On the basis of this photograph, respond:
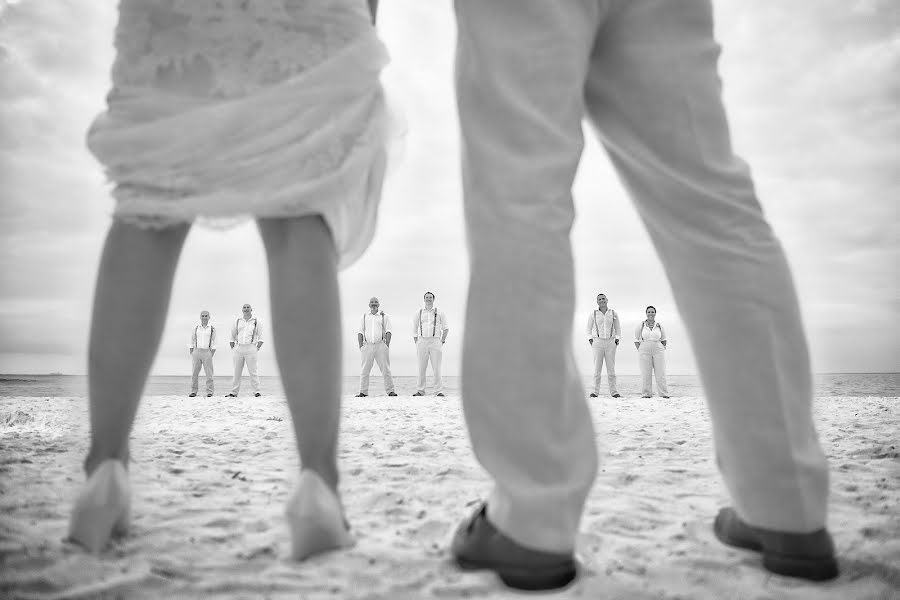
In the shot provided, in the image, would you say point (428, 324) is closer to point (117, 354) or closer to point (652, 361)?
point (652, 361)

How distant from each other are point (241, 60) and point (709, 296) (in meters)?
1.14

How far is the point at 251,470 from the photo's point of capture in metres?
2.32

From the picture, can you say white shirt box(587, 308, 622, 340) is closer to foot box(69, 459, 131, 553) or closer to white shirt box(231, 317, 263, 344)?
white shirt box(231, 317, 263, 344)

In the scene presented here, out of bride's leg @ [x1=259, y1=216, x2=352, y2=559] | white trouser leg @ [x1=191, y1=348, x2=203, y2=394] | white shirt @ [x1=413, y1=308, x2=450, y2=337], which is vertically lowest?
white trouser leg @ [x1=191, y1=348, x2=203, y2=394]

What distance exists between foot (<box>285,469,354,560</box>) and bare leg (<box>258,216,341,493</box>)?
3 centimetres

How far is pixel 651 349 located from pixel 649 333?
1.10ft

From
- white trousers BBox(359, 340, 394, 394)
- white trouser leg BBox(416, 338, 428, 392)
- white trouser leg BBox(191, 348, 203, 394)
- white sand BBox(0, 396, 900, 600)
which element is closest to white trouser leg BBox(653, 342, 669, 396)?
white trouser leg BBox(416, 338, 428, 392)

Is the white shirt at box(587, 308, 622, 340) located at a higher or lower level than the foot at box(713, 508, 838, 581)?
higher

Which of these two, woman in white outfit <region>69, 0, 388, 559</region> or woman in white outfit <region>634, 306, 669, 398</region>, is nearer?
woman in white outfit <region>69, 0, 388, 559</region>

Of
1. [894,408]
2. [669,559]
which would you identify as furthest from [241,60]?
[894,408]

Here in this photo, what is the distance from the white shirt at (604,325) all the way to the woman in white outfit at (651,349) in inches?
19.1

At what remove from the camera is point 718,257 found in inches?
48.0

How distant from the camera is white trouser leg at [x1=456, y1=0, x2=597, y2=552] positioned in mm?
1117

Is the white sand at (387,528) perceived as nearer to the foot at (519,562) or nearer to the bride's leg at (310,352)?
the foot at (519,562)
